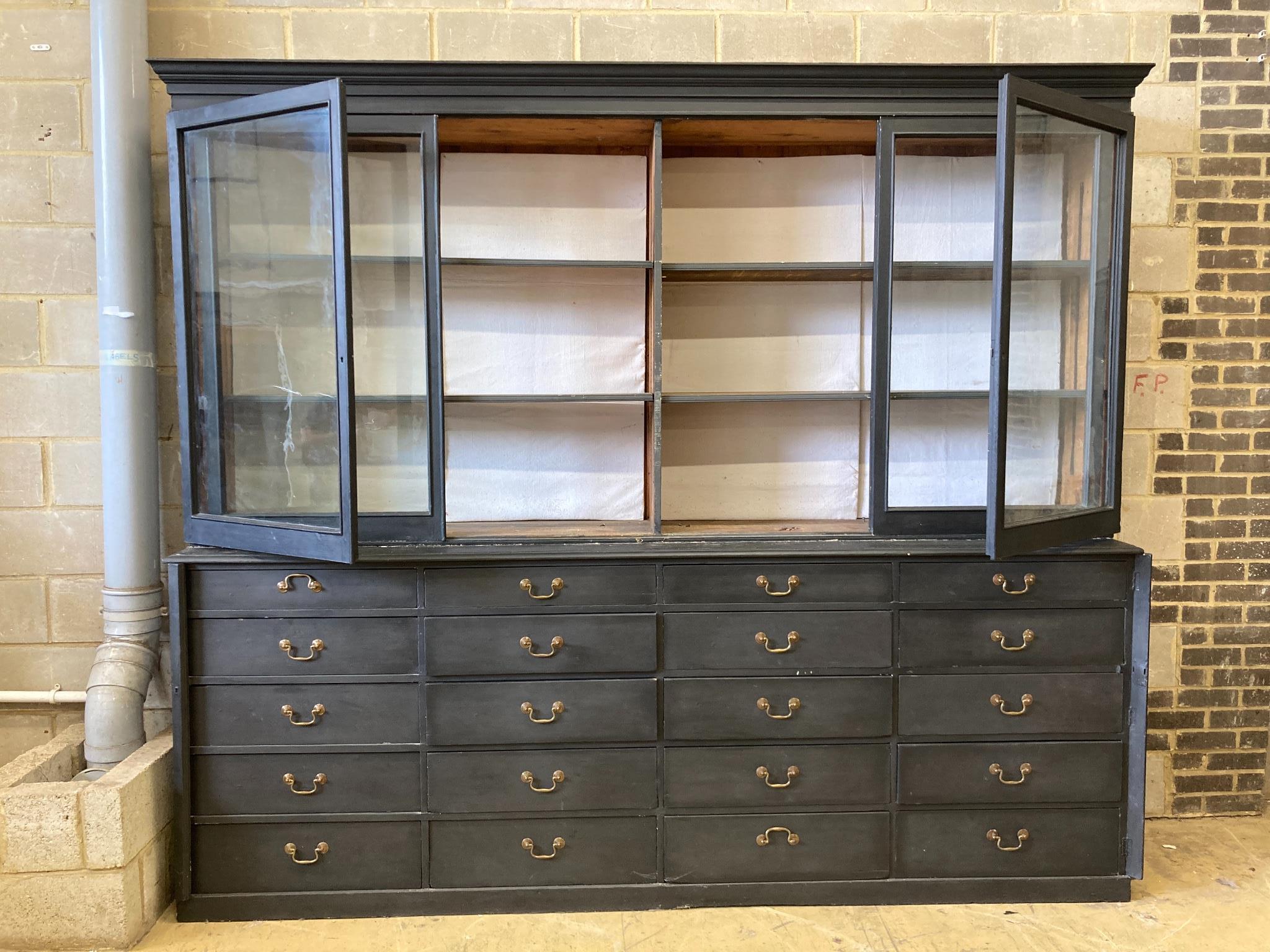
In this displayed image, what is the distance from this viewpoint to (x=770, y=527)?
2.52 m

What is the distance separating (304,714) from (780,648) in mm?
1272

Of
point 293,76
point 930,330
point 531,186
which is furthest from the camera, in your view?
point 531,186

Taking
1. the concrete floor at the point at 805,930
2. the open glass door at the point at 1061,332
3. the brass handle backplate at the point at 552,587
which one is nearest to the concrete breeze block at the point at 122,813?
the concrete floor at the point at 805,930

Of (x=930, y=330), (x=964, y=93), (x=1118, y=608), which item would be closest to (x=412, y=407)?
(x=930, y=330)

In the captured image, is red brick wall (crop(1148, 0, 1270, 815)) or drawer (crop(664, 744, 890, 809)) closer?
drawer (crop(664, 744, 890, 809))

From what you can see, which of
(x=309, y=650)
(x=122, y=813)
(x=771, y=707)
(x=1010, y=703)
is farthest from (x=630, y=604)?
(x=122, y=813)

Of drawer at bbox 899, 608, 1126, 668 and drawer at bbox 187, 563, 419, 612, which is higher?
drawer at bbox 187, 563, 419, 612

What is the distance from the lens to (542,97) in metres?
2.22

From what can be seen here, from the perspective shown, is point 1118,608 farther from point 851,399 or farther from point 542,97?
point 542,97

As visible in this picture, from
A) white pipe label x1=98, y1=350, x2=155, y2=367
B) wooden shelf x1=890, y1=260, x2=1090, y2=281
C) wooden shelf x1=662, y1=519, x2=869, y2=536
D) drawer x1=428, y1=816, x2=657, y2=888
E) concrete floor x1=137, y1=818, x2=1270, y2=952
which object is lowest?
concrete floor x1=137, y1=818, x2=1270, y2=952

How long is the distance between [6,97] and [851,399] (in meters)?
2.62

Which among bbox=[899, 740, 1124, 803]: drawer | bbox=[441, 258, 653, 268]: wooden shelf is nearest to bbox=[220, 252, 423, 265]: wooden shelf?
bbox=[441, 258, 653, 268]: wooden shelf

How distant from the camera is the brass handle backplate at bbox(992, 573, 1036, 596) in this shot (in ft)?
7.38

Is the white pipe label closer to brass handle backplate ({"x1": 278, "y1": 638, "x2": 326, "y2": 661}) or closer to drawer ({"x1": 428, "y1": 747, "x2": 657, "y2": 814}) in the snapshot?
brass handle backplate ({"x1": 278, "y1": 638, "x2": 326, "y2": 661})
